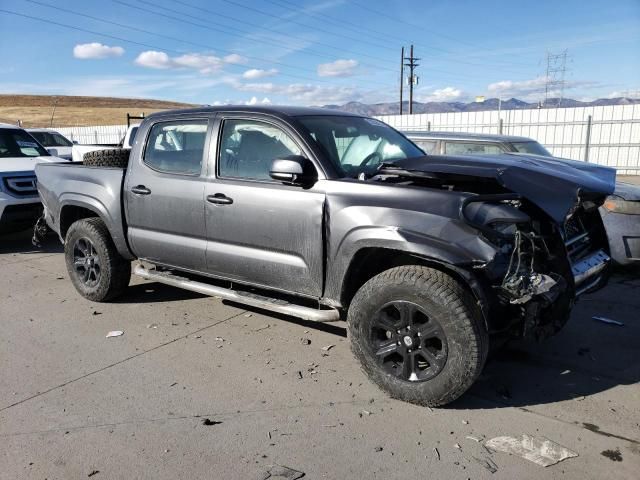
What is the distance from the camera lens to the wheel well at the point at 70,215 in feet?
18.6

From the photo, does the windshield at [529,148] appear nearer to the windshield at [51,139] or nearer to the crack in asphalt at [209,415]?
the crack in asphalt at [209,415]

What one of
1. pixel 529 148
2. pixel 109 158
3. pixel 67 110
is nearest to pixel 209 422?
pixel 109 158

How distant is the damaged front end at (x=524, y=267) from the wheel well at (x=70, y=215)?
13.6ft

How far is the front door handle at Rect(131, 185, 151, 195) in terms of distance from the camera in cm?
479

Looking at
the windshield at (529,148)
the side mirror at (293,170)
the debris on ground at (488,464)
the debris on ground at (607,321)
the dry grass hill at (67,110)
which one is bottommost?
the debris on ground at (607,321)

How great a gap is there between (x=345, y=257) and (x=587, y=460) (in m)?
1.79

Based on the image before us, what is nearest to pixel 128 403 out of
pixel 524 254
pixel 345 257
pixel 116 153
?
pixel 345 257

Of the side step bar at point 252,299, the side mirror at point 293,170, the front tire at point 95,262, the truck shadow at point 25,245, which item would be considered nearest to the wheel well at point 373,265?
the side step bar at point 252,299

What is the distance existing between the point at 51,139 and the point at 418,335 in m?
15.4

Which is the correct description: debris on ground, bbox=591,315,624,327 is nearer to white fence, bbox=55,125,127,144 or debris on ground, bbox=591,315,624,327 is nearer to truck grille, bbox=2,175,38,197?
truck grille, bbox=2,175,38,197

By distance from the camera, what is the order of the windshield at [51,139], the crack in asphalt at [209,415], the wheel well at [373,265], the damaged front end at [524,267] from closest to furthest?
the damaged front end at [524,267], the crack in asphalt at [209,415], the wheel well at [373,265], the windshield at [51,139]

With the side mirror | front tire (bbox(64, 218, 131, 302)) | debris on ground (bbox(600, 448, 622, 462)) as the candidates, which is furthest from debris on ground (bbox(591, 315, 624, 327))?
front tire (bbox(64, 218, 131, 302))

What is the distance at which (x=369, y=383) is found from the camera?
3734mm

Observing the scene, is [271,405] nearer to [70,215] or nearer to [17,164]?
[70,215]
